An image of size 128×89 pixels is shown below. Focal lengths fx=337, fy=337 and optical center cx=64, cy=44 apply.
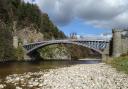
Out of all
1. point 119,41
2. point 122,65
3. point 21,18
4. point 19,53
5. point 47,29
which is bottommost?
point 122,65

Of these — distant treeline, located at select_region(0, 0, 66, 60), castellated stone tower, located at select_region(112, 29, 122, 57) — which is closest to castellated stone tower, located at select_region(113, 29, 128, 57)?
castellated stone tower, located at select_region(112, 29, 122, 57)

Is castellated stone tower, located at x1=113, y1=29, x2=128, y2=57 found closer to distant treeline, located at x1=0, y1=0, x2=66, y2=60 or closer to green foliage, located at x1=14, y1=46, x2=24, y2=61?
distant treeline, located at x1=0, y1=0, x2=66, y2=60

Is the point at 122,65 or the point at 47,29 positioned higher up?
the point at 47,29

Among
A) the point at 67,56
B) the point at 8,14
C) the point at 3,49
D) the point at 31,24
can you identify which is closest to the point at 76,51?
the point at 67,56

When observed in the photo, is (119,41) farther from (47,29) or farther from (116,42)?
(47,29)

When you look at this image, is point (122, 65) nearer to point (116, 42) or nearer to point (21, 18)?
point (116, 42)

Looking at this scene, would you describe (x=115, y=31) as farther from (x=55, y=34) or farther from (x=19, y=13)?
Answer: (x=55, y=34)

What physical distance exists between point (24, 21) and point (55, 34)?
2903 centimetres

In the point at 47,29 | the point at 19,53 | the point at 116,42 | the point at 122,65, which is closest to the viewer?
the point at 122,65

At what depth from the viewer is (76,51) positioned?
172125 millimetres

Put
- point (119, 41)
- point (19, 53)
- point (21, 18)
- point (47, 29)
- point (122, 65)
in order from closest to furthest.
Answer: point (122, 65) < point (119, 41) < point (19, 53) < point (21, 18) < point (47, 29)

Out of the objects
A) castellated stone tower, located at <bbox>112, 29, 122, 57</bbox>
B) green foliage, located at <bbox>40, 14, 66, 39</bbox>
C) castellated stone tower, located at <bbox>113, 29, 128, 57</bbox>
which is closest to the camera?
castellated stone tower, located at <bbox>113, 29, 128, 57</bbox>

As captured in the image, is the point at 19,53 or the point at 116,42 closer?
the point at 116,42

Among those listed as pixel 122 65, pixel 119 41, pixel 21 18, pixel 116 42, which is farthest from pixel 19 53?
pixel 122 65
